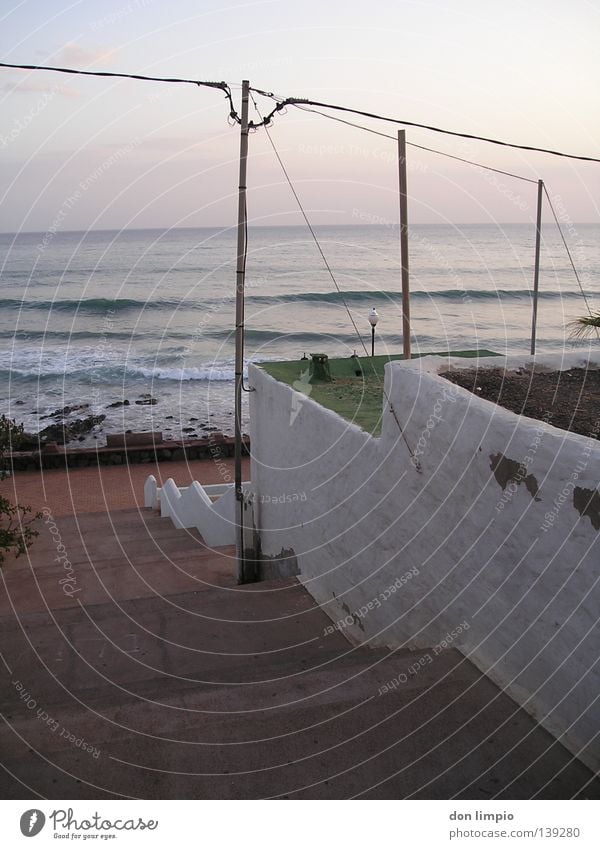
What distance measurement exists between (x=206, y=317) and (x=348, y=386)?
30.4 meters

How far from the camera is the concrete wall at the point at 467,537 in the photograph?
153 inches

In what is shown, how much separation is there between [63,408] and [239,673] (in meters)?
20.2

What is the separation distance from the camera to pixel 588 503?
380cm

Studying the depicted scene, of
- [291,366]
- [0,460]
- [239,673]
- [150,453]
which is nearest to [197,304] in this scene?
[150,453]

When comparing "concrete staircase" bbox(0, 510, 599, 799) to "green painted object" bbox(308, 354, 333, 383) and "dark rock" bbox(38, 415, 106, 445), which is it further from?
"dark rock" bbox(38, 415, 106, 445)

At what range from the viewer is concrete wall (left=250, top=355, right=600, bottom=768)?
12.7ft

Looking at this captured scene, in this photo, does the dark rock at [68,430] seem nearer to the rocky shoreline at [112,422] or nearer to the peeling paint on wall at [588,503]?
the rocky shoreline at [112,422]

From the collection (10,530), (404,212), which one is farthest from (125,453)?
(404,212)

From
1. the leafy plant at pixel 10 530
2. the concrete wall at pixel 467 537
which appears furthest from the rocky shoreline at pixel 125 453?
the concrete wall at pixel 467 537

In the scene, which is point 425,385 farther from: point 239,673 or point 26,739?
point 26,739

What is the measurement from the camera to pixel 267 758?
371 centimetres

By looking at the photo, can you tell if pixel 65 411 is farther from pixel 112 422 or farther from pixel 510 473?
pixel 510 473

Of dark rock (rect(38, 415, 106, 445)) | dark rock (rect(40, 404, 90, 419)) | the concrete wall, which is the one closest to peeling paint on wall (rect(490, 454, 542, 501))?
the concrete wall

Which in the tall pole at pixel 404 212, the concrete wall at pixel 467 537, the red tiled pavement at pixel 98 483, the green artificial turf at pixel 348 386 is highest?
the tall pole at pixel 404 212
